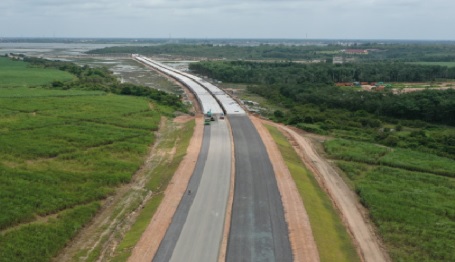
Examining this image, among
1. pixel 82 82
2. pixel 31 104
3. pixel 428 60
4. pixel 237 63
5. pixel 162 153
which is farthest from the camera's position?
pixel 428 60

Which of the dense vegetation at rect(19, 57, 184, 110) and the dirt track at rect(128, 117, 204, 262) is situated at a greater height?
the dense vegetation at rect(19, 57, 184, 110)

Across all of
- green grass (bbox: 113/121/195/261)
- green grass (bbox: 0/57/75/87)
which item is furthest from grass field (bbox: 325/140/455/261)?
Result: green grass (bbox: 0/57/75/87)

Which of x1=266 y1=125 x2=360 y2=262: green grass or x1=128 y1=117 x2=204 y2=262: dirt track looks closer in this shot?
x1=128 y1=117 x2=204 y2=262: dirt track

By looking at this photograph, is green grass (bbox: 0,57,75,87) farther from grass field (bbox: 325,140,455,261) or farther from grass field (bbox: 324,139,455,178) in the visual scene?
grass field (bbox: 325,140,455,261)

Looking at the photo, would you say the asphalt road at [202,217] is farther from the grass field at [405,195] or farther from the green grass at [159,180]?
the grass field at [405,195]

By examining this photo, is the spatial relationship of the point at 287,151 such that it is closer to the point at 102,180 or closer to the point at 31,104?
the point at 102,180

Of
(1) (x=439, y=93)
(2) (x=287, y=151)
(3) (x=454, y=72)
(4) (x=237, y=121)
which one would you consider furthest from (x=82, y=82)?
(3) (x=454, y=72)
